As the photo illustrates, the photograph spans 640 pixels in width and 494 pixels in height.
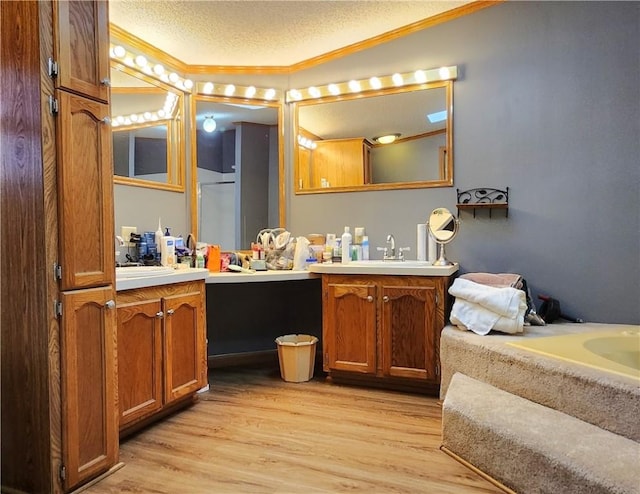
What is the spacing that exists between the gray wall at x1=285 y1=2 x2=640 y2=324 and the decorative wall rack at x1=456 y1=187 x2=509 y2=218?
41 mm

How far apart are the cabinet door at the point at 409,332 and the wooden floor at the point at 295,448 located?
177 mm

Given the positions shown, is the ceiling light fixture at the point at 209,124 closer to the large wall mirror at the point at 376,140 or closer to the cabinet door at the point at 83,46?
the large wall mirror at the point at 376,140

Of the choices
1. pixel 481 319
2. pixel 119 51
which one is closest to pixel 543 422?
pixel 481 319

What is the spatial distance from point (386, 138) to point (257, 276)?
134 cm

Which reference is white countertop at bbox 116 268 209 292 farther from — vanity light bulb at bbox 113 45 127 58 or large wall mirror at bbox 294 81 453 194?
vanity light bulb at bbox 113 45 127 58

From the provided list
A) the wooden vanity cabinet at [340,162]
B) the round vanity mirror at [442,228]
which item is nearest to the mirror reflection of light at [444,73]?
the wooden vanity cabinet at [340,162]

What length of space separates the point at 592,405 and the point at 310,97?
2672 millimetres

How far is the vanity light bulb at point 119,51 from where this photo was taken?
8.98ft

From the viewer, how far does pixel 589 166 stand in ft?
8.38

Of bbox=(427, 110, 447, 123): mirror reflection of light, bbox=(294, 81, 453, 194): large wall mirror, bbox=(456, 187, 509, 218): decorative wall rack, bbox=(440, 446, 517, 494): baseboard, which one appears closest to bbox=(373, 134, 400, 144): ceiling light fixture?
bbox=(294, 81, 453, 194): large wall mirror

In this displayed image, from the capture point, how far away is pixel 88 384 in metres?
1.68

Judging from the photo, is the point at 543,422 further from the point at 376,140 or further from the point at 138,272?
the point at 376,140

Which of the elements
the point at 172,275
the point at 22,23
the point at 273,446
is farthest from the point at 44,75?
the point at 273,446

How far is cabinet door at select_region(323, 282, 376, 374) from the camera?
2725 millimetres
